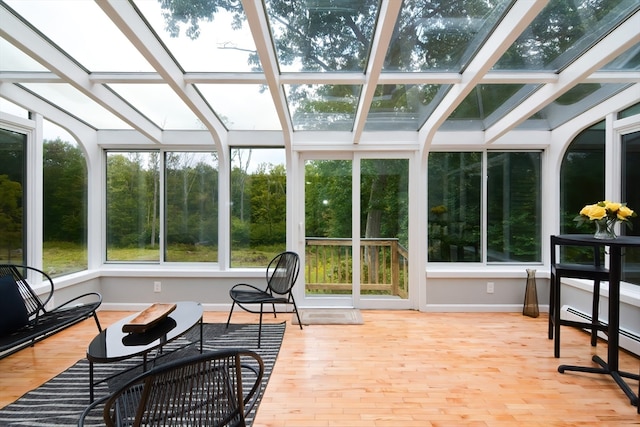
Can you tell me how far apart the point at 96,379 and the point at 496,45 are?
3.92 metres

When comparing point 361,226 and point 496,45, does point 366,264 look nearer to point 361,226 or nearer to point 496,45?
point 361,226

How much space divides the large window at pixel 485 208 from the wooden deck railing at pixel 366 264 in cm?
51

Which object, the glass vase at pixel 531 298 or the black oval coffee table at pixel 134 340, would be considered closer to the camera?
the black oval coffee table at pixel 134 340

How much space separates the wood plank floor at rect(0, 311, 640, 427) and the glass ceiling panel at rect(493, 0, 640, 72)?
8.44ft

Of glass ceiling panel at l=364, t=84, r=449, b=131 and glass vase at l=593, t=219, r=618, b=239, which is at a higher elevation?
glass ceiling panel at l=364, t=84, r=449, b=131

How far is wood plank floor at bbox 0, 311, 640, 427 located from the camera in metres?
1.99

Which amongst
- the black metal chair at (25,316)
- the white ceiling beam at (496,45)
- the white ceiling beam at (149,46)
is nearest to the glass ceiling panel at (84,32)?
the white ceiling beam at (149,46)

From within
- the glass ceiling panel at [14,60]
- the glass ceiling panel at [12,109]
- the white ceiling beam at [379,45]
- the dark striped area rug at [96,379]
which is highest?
the glass ceiling panel at [14,60]

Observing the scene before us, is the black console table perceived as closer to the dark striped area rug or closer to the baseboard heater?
the baseboard heater

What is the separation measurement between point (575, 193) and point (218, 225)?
464 centimetres

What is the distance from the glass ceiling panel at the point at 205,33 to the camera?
2.10 meters

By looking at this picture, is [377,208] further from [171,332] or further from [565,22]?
[171,332]

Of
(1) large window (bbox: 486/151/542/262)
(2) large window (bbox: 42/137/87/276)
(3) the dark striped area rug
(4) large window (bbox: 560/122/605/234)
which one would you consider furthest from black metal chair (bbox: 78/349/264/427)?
(4) large window (bbox: 560/122/605/234)

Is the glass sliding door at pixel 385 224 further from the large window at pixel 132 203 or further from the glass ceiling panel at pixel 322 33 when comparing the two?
the large window at pixel 132 203
